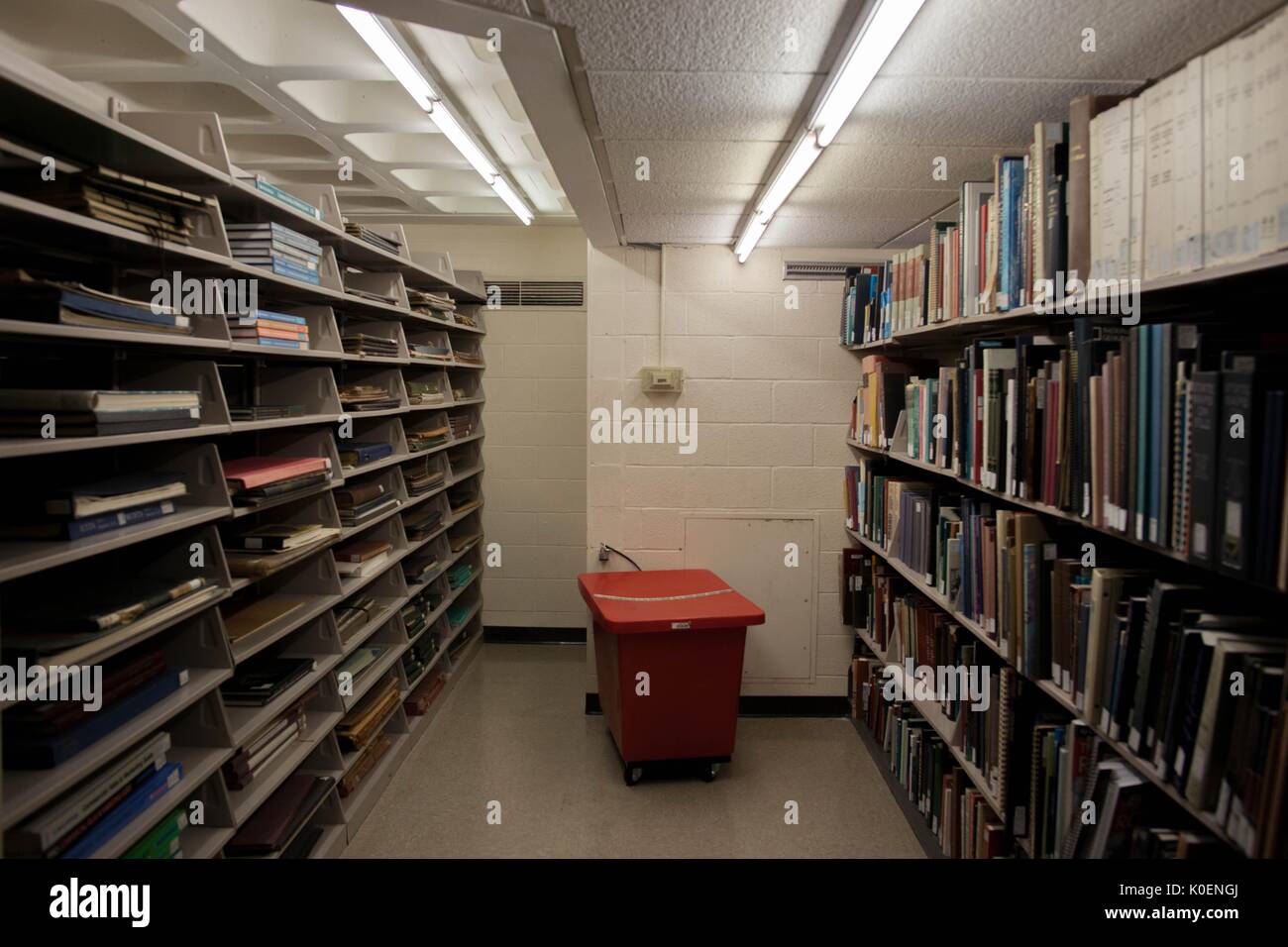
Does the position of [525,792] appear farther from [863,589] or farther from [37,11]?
[37,11]

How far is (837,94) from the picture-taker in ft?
5.75

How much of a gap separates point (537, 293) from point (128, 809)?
13.5 feet

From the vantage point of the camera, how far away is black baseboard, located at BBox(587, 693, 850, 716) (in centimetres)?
416

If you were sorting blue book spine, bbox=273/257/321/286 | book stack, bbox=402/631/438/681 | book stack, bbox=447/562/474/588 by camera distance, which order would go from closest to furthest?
blue book spine, bbox=273/257/321/286, book stack, bbox=402/631/438/681, book stack, bbox=447/562/474/588

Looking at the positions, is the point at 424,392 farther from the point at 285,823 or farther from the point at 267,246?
the point at 285,823

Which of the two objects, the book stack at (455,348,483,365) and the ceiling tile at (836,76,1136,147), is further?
the book stack at (455,348,483,365)

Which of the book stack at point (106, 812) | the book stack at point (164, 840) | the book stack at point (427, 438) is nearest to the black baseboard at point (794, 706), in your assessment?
the book stack at point (427, 438)

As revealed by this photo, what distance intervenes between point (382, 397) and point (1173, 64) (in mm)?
3087

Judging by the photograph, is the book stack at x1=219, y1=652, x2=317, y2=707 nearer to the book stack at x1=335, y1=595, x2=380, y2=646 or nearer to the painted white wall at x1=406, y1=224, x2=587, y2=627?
the book stack at x1=335, y1=595, x2=380, y2=646

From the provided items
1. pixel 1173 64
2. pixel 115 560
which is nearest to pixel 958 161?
pixel 1173 64

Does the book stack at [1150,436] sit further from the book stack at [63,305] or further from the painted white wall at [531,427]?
the painted white wall at [531,427]

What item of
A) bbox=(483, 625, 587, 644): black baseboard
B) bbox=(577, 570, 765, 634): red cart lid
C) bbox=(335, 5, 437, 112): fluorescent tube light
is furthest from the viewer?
bbox=(483, 625, 587, 644): black baseboard

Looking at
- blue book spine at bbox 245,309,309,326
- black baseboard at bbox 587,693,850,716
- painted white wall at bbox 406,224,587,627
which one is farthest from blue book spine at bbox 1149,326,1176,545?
painted white wall at bbox 406,224,587,627

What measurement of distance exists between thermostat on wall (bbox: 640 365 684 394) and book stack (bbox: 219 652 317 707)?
6.88 feet
